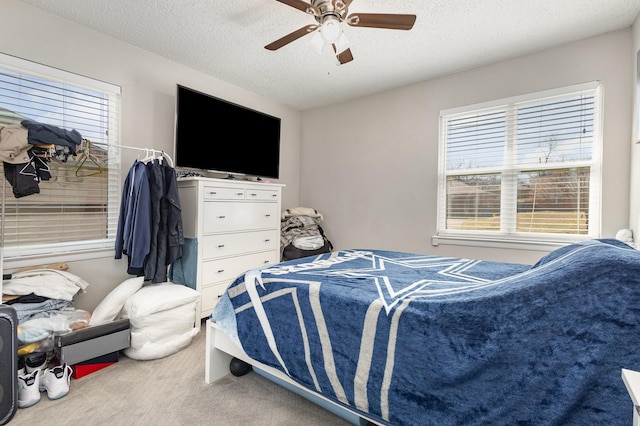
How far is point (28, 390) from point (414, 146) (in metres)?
3.65

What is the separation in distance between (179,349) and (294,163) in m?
2.91

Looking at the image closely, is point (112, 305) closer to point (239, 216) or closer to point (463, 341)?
point (239, 216)

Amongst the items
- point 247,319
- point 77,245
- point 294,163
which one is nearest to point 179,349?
point 247,319

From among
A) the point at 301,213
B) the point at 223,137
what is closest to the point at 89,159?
the point at 223,137

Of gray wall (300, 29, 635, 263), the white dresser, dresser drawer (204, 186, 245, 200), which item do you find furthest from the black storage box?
gray wall (300, 29, 635, 263)

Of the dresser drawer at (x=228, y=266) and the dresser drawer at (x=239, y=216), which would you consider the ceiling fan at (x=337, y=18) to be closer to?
the dresser drawer at (x=239, y=216)

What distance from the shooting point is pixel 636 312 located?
2.72 ft

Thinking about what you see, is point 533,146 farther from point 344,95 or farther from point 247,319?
point 247,319

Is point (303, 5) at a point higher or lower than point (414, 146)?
higher

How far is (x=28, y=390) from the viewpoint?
1.58 meters

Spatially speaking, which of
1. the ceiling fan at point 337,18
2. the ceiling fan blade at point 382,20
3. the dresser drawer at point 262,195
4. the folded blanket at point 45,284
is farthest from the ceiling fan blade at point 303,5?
the folded blanket at point 45,284

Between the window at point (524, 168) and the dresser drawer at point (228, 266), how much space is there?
2000mm

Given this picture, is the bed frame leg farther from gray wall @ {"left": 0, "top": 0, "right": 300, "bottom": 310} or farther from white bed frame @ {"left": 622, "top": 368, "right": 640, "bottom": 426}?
white bed frame @ {"left": 622, "top": 368, "right": 640, "bottom": 426}

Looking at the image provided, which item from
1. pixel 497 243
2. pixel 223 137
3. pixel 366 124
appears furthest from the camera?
pixel 366 124
